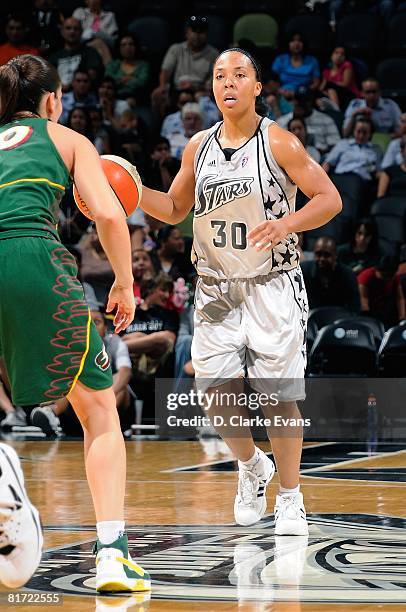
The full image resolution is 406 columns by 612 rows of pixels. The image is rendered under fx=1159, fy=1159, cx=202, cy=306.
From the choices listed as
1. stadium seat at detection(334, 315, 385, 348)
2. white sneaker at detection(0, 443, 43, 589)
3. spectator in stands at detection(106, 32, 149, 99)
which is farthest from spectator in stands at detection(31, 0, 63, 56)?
white sneaker at detection(0, 443, 43, 589)

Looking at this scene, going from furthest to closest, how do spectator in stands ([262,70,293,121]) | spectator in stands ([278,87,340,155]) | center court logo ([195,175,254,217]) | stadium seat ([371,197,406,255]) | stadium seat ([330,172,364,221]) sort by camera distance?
spectator in stands ([262,70,293,121]) < spectator in stands ([278,87,340,155]) < stadium seat ([330,172,364,221]) < stadium seat ([371,197,406,255]) < center court logo ([195,175,254,217])

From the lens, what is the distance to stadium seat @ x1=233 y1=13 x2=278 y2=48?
13.0 meters

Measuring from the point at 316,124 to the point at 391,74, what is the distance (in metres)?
1.32

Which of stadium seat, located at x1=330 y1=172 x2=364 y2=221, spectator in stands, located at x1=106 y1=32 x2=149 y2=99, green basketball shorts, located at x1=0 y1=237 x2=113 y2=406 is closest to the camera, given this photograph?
green basketball shorts, located at x1=0 y1=237 x2=113 y2=406

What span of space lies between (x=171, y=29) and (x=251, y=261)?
899cm

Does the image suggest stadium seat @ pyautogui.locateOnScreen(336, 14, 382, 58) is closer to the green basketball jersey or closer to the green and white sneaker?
the green basketball jersey

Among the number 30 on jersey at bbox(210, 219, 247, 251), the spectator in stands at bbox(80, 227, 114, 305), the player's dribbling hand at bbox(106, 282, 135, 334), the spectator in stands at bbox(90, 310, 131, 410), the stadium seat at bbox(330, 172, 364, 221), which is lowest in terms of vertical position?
the spectator in stands at bbox(90, 310, 131, 410)

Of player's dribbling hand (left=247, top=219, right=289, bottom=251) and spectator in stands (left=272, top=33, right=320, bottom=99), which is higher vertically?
spectator in stands (left=272, top=33, right=320, bottom=99)

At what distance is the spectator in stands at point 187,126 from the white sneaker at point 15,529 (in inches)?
337

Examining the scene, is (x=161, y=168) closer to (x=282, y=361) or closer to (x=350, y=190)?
A: (x=350, y=190)

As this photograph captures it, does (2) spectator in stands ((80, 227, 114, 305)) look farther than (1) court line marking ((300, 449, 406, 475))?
Yes

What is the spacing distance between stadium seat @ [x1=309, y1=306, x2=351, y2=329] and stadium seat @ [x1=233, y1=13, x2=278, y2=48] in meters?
4.67

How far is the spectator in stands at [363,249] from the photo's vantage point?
10094 millimetres

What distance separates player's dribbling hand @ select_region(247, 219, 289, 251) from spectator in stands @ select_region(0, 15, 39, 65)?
8.85m
